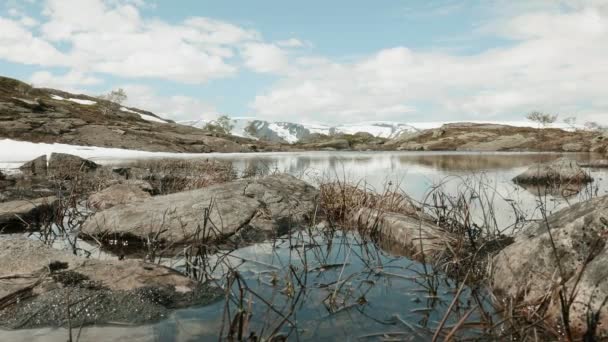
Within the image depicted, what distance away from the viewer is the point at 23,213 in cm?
860

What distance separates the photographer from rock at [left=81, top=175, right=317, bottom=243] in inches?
281

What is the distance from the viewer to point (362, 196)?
32.4 feet

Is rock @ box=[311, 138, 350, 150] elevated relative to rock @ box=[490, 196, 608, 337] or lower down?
elevated

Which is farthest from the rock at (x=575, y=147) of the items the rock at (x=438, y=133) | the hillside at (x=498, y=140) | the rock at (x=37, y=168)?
the rock at (x=37, y=168)

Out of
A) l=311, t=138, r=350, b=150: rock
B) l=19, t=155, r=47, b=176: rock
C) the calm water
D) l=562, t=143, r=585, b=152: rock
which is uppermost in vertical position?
l=311, t=138, r=350, b=150: rock

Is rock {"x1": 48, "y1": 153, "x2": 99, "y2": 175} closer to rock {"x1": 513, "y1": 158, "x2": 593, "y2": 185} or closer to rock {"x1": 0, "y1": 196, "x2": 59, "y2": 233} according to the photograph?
rock {"x1": 0, "y1": 196, "x2": 59, "y2": 233}

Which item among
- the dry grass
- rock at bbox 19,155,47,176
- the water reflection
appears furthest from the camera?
rock at bbox 19,155,47,176

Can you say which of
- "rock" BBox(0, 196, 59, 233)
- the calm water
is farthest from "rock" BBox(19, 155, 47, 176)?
the calm water

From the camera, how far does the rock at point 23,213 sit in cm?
842

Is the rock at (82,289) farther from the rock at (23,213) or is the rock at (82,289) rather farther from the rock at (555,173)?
the rock at (555,173)

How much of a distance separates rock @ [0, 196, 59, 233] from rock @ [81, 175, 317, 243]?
1.66 metres

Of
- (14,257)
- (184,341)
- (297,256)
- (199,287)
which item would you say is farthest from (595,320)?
(14,257)

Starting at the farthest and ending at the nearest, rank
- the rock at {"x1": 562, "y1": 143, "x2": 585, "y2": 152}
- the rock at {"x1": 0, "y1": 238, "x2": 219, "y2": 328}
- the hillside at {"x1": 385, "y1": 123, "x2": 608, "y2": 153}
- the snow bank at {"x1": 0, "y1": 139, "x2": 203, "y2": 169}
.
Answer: the hillside at {"x1": 385, "y1": 123, "x2": 608, "y2": 153}
the rock at {"x1": 562, "y1": 143, "x2": 585, "y2": 152}
the snow bank at {"x1": 0, "y1": 139, "x2": 203, "y2": 169}
the rock at {"x1": 0, "y1": 238, "x2": 219, "y2": 328}

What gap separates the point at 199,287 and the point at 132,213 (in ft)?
12.3
